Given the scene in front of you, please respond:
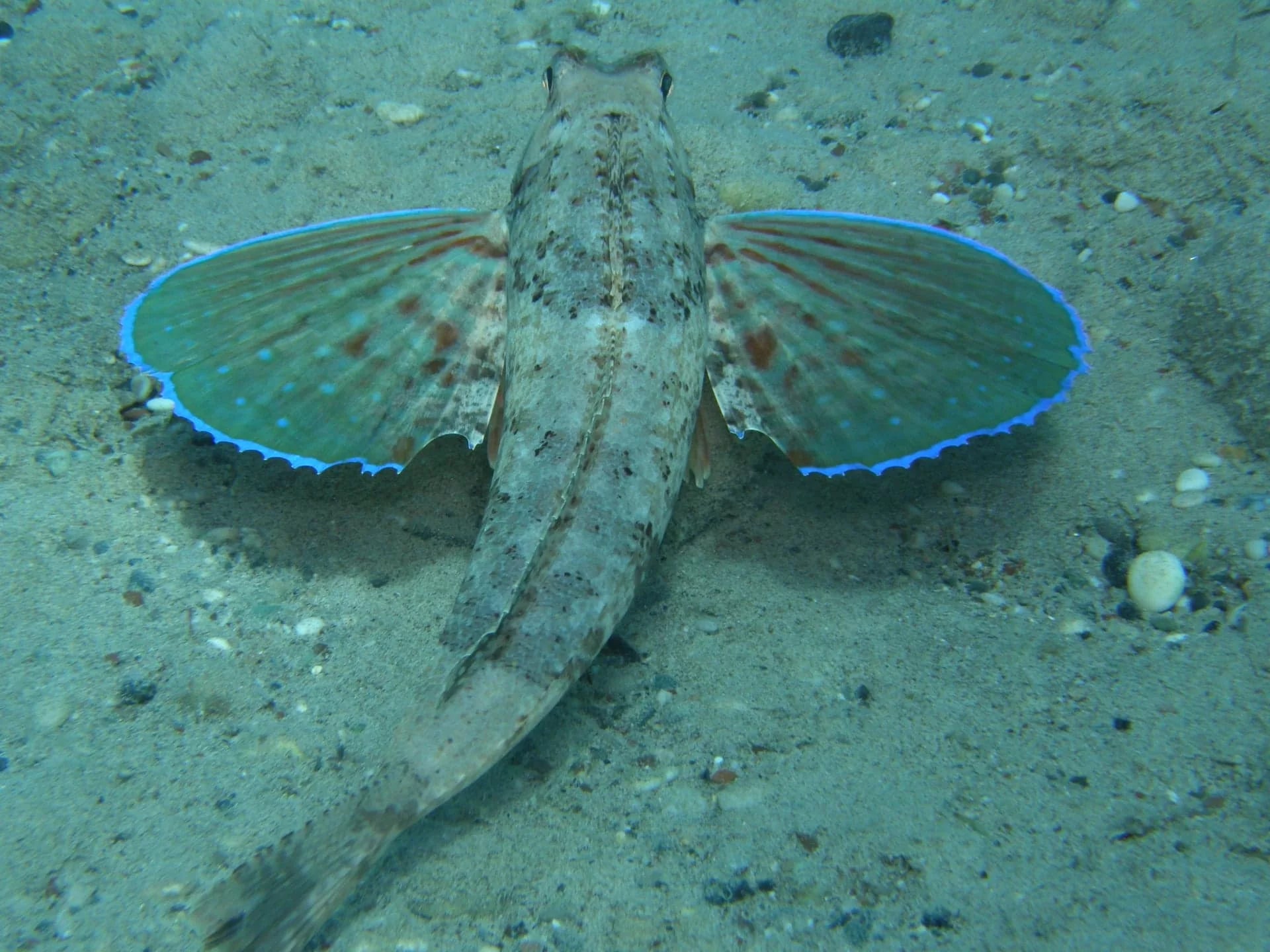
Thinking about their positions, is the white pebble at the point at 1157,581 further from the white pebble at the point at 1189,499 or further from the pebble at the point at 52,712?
the pebble at the point at 52,712

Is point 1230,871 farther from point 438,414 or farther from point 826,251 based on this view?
point 438,414

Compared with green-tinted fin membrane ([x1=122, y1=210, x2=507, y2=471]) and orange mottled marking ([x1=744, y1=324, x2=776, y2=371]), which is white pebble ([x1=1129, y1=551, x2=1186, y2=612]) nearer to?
orange mottled marking ([x1=744, y1=324, x2=776, y2=371])

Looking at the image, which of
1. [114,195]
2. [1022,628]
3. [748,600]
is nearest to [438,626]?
[748,600]

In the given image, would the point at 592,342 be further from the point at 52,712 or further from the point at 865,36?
the point at 865,36

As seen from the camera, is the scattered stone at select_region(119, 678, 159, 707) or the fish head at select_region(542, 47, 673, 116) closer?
the scattered stone at select_region(119, 678, 159, 707)

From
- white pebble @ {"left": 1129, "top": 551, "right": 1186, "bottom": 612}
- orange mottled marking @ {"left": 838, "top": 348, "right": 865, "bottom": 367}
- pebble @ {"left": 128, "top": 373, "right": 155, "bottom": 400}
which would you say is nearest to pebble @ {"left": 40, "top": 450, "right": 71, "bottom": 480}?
pebble @ {"left": 128, "top": 373, "right": 155, "bottom": 400}

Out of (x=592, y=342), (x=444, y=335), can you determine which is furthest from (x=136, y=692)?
(x=592, y=342)
